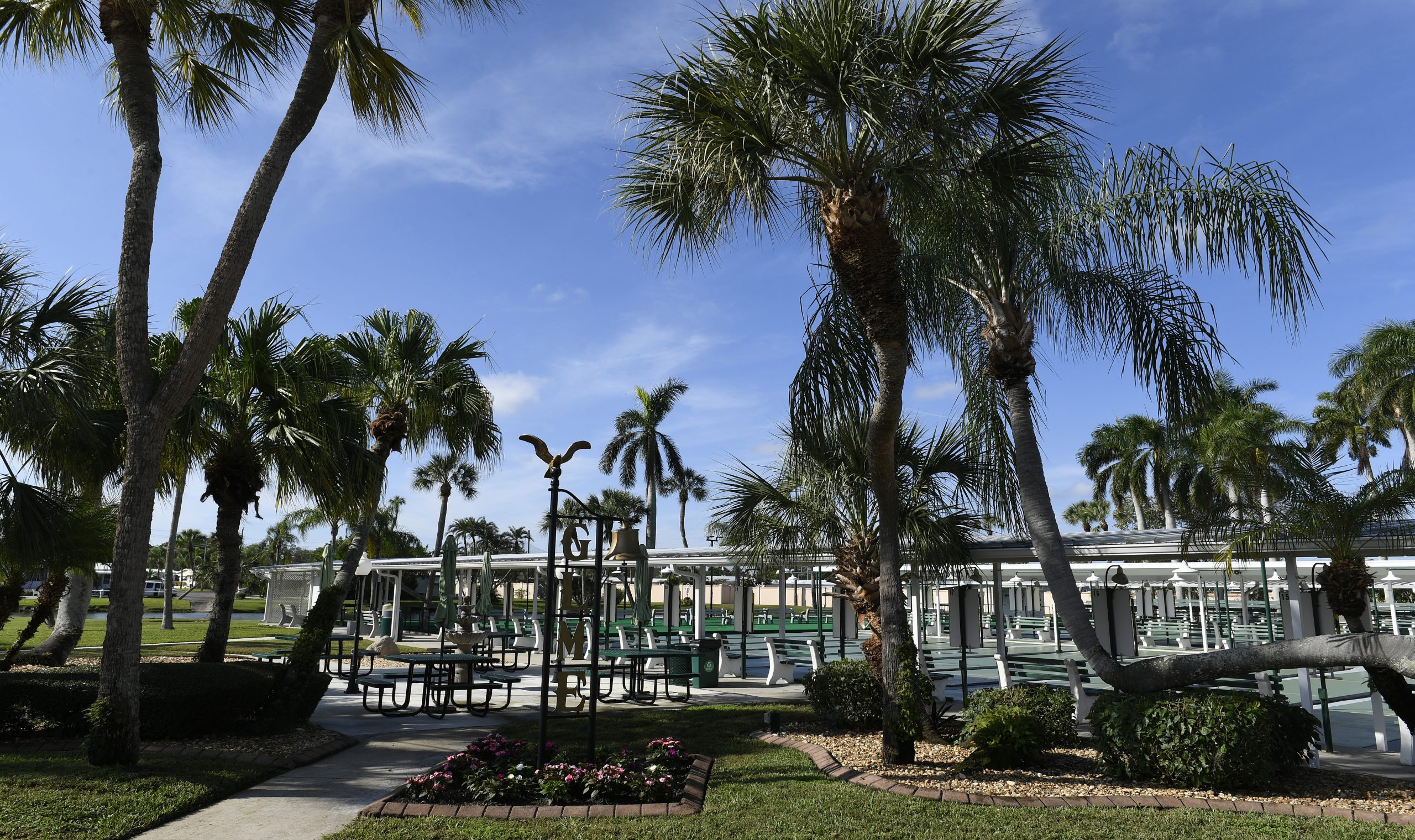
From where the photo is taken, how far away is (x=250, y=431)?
11.0m

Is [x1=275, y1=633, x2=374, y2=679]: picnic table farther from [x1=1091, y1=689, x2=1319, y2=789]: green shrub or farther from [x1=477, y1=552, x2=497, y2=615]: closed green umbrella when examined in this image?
[x1=1091, y1=689, x2=1319, y2=789]: green shrub

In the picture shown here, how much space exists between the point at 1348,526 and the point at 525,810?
7798mm

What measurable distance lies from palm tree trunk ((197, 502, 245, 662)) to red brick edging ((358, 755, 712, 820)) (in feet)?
19.2

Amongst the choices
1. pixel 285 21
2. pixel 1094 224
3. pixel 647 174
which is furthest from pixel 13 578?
pixel 1094 224

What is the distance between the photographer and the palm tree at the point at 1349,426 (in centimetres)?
3828

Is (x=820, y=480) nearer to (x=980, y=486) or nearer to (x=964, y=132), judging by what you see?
(x=980, y=486)

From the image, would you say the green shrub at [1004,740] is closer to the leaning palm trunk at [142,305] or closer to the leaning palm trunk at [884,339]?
the leaning palm trunk at [884,339]

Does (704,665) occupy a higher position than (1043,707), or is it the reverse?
(1043,707)

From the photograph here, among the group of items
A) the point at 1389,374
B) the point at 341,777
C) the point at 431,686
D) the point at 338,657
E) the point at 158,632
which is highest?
the point at 1389,374

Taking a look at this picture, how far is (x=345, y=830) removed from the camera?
566 centimetres

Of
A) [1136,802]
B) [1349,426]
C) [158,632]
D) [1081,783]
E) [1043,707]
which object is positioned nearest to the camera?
[1136,802]

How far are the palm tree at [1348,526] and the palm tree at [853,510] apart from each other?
311 cm

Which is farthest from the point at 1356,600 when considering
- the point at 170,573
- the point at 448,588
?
the point at 170,573

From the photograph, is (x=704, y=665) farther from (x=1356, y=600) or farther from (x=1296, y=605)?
(x=1356, y=600)
